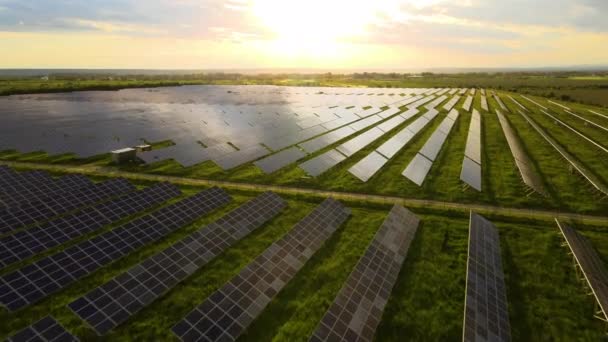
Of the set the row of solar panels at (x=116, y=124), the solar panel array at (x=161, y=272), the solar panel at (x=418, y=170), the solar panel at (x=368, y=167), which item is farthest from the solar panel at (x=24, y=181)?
the solar panel at (x=418, y=170)

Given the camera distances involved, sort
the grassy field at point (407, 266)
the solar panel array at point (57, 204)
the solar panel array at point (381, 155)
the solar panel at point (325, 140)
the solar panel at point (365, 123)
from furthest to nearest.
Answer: the solar panel at point (365, 123), the solar panel at point (325, 140), the solar panel array at point (381, 155), the solar panel array at point (57, 204), the grassy field at point (407, 266)

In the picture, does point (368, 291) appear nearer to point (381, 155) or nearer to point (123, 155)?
point (381, 155)

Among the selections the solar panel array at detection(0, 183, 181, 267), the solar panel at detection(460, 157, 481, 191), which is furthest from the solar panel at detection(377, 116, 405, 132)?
the solar panel array at detection(0, 183, 181, 267)

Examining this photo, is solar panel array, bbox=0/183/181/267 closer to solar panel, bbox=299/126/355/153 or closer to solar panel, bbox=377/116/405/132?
solar panel, bbox=299/126/355/153

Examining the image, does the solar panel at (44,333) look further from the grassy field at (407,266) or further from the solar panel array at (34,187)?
the solar panel array at (34,187)

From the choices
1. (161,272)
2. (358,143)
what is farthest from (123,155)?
(358,143)
